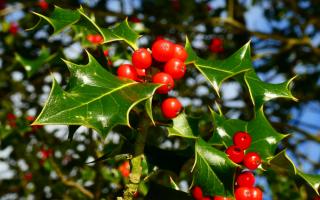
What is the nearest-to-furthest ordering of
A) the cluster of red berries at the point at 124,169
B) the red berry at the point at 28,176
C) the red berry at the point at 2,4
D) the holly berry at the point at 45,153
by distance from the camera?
the cluster of red berries at the point at 124,169 → the holly berry at the point at 45,153 → the red berry at the point at 28,176 → the red berry at the point at 2,4

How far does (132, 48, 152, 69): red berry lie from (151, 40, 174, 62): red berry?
24mm

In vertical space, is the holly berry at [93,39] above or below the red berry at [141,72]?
below

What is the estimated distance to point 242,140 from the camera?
1299 mm

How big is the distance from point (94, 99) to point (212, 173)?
37 centimetres

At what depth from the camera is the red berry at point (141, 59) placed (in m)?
1.24

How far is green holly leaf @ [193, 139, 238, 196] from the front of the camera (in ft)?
3.87

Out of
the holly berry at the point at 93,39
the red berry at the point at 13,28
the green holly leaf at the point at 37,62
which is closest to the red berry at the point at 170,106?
the green holly leaf at the point at 37,62

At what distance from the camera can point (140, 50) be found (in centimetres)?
127

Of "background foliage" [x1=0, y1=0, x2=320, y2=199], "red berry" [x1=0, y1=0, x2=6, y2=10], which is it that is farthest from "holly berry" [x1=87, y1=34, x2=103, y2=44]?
"red berry" [x1=0, y1=0, x2=6, y2=10]

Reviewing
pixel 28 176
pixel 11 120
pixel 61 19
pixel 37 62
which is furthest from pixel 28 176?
pixel 61 19

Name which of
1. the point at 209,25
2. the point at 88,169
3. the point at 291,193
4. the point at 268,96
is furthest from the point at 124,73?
the point at 209,25

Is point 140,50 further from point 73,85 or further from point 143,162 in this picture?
point 143,162

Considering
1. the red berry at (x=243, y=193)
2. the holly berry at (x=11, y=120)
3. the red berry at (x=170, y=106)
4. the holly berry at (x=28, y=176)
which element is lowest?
the holly berry at (x=28, y=176)

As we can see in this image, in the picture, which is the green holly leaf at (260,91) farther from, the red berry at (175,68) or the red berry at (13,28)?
the red berry at (13,28)
